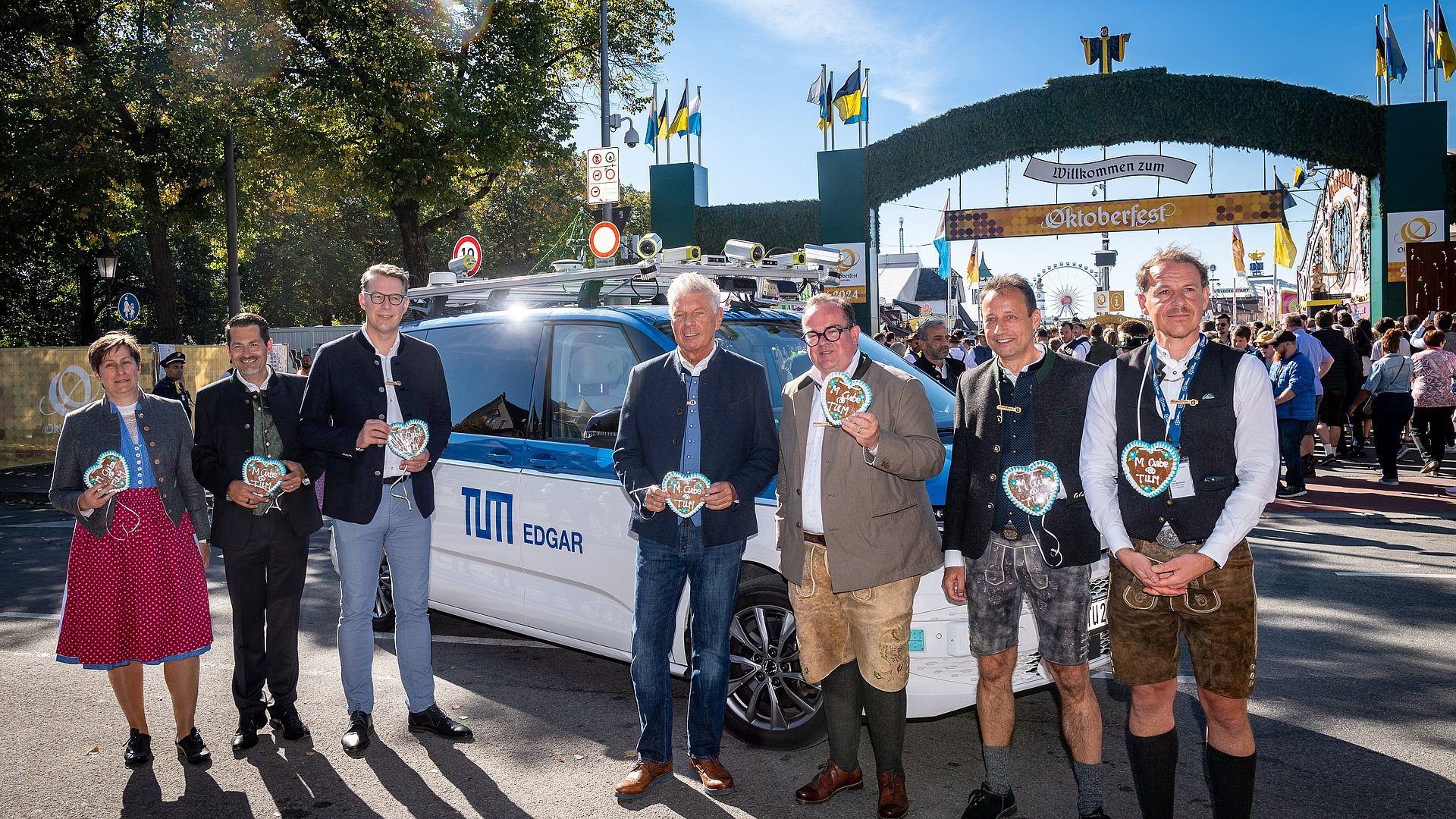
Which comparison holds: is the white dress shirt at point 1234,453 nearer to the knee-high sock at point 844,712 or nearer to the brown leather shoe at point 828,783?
the knee-high sock at point 844,712

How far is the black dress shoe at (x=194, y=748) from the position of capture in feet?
14.3

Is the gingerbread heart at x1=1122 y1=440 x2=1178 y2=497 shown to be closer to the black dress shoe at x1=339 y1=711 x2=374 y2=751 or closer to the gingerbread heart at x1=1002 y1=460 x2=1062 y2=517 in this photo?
the gingerbread heart at x1=1002 y1=460 x2=1062 y2=517

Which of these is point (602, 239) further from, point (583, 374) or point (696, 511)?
point (696, 511)

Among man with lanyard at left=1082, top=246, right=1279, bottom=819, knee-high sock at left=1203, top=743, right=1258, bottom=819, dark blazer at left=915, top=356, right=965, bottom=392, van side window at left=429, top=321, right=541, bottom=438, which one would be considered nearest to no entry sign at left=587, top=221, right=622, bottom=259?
dark blazer at left=915, top=356, right=965, bottom=392

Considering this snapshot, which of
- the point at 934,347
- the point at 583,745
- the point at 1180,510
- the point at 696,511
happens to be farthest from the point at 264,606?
the point at 934,347

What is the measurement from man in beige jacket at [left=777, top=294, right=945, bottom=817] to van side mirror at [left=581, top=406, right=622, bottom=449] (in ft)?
3.08

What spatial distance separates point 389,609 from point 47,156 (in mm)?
19191

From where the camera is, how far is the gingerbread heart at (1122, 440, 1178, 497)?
3.03m

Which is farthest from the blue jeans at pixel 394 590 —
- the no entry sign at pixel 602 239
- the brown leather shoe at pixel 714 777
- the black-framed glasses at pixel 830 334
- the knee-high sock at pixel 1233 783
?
the no entry sign at pixel 602 239

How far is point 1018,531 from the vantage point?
3.45 metres

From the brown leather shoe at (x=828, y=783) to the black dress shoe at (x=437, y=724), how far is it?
1.61 metres

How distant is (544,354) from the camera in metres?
5.29

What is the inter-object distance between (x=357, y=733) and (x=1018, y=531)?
298 cm

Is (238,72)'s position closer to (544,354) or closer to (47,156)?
(47,156)
